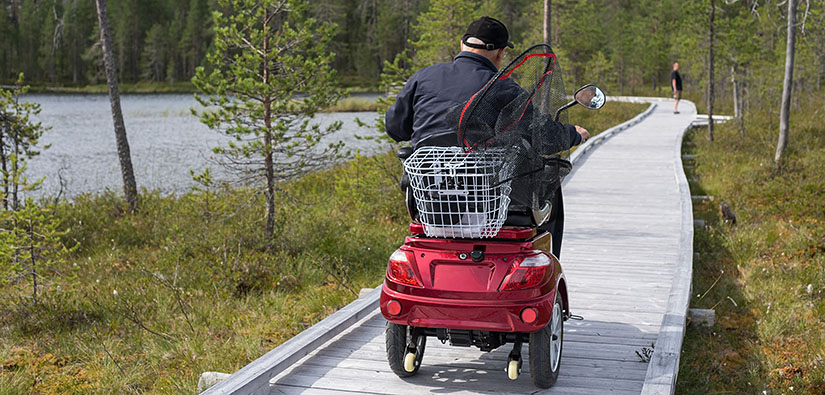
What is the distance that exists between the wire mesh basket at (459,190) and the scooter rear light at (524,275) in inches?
9.1

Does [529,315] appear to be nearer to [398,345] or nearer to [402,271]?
[402,271]

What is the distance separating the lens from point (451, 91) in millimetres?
4188

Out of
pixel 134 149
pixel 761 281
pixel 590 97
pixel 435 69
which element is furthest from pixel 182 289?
pixel 134 149

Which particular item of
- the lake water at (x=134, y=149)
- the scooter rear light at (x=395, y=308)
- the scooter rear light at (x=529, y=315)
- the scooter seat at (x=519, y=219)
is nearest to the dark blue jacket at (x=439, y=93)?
the scooter seat at (x=519, y=219)

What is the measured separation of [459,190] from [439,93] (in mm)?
617

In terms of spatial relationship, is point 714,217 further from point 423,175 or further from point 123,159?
point 123,159

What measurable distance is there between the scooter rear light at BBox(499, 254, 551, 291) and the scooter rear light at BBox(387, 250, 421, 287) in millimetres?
495

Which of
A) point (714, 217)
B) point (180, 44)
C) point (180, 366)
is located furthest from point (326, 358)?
point (180, 44)

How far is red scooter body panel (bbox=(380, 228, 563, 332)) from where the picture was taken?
13.0 ft

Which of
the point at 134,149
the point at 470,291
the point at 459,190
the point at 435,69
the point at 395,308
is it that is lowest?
the point at 134,149

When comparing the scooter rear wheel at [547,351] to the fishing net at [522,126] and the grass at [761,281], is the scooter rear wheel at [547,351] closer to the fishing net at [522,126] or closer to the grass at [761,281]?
the fishing net at [522,126]

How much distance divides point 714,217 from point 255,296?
23.4 feet

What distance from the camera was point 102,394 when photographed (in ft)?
17.6

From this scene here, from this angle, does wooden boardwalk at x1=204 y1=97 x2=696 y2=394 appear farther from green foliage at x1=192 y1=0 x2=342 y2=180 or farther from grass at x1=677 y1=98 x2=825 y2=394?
green foliage at x1=192 y1=0 x2=342 y2=180
